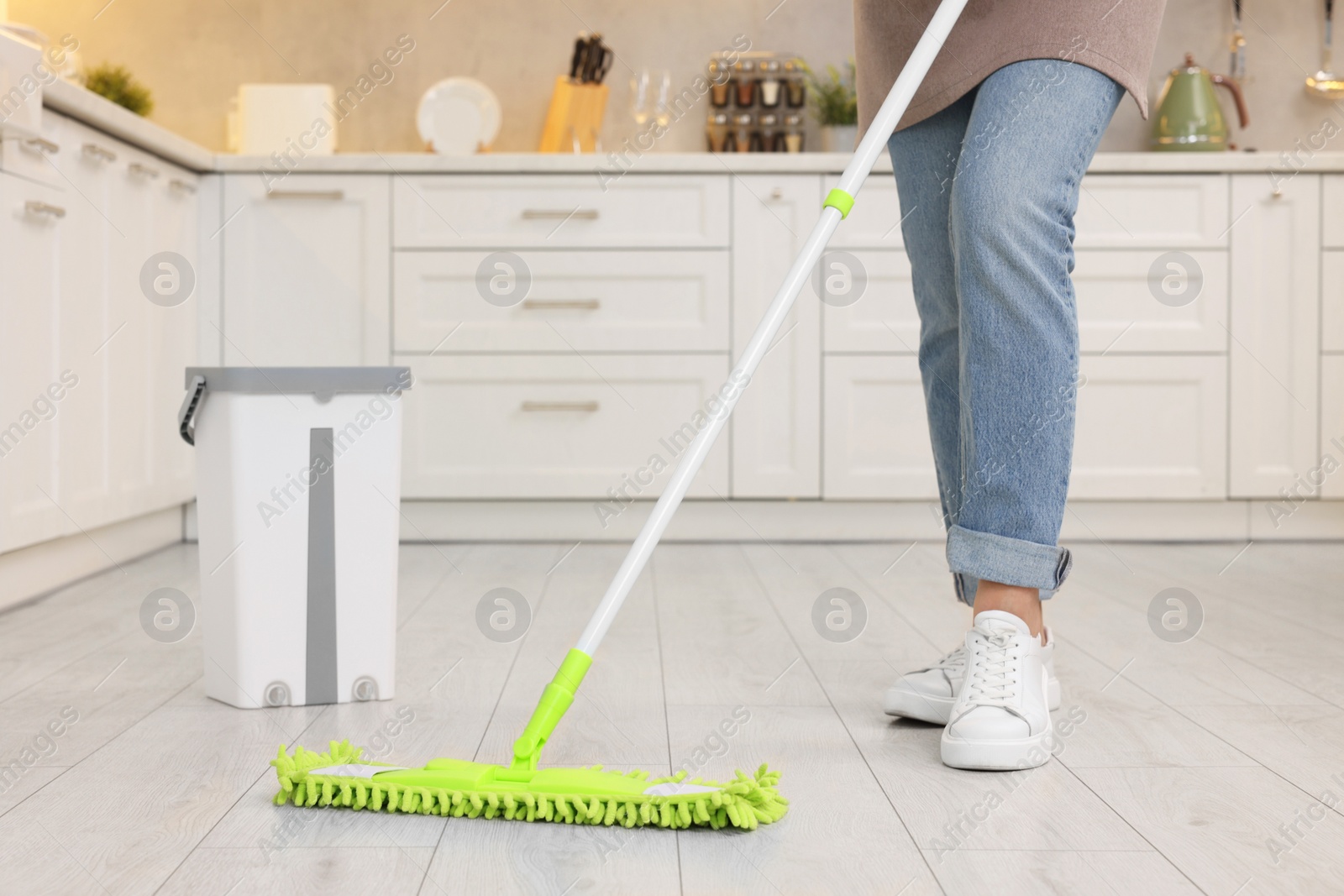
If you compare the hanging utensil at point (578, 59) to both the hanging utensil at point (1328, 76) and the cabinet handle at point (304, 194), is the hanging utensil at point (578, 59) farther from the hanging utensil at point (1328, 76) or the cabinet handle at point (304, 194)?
the hanging utensil at point (1328, 76)

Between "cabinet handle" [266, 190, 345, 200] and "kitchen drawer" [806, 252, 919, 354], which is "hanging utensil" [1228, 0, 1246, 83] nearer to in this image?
"kitchen drawer" [806, 252, 919, 354]

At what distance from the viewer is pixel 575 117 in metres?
2.81

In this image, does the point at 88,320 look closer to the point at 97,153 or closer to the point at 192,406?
the point at 97,153

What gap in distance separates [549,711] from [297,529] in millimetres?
440

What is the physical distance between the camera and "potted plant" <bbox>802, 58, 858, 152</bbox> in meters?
2.68

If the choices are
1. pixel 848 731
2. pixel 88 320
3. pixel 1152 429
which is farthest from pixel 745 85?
pixel 848 731

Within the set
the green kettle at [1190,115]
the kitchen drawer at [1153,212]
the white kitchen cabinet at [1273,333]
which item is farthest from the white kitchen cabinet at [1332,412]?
the green kettle at [1190,115]

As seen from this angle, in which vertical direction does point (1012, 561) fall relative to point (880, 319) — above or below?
below

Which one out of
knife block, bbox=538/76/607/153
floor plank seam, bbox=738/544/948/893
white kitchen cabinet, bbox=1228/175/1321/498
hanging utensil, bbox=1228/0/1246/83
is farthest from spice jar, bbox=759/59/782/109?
floor plank seam, bbox=738/544/948/893

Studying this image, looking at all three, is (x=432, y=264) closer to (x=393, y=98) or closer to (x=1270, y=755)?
(x=393, y=98)

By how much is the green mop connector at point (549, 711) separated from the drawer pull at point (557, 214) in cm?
169

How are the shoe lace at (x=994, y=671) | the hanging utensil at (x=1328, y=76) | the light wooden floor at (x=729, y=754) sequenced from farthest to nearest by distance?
the hanging utensil at (x=1328, y=76), the shoe lace at (x=994, y=671), the light wooden floor at (x=729, y=754)

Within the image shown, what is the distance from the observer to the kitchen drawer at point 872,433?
8.04 feet

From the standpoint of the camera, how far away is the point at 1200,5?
2963mm
